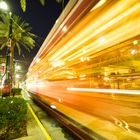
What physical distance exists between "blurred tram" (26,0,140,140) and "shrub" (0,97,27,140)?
6.71 ft

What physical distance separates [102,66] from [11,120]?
13.6 feet

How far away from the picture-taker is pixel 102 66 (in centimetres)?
383

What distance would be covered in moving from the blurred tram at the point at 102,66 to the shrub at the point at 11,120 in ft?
6.71

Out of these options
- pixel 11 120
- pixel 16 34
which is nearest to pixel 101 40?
pixel 11 120

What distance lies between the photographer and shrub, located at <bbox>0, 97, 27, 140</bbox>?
645 cm

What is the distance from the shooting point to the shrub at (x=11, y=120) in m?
6.45

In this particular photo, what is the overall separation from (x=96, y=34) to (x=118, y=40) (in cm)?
70

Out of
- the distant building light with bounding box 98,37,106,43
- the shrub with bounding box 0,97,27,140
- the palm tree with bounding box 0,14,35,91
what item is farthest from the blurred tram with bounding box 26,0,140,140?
the palm tree with bounding box 0,14,35,91

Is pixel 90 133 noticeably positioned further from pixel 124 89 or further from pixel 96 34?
pixel 96 34

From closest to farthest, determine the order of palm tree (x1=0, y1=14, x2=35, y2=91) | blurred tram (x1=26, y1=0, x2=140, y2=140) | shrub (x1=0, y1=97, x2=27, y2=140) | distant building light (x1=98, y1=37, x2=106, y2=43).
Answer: blurred tram (x1=26, y1=0, x2=140, y2=140)
distant building light (x1=98, y1=37, x2=106, y2=43)
shrub (x1=0, y1=97, x2=27, y2=140)
palm tree (x1=0, y1=14, x2=35, y2=91)

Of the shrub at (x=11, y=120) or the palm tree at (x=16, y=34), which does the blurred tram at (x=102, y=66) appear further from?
the palm tree at (x=16, y=34)

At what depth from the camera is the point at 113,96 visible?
3480mm

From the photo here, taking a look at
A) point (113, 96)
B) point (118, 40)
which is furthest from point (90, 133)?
point (118, 40)

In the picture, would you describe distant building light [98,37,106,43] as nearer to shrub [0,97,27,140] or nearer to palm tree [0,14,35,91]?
shrub [0,97,27,140]
